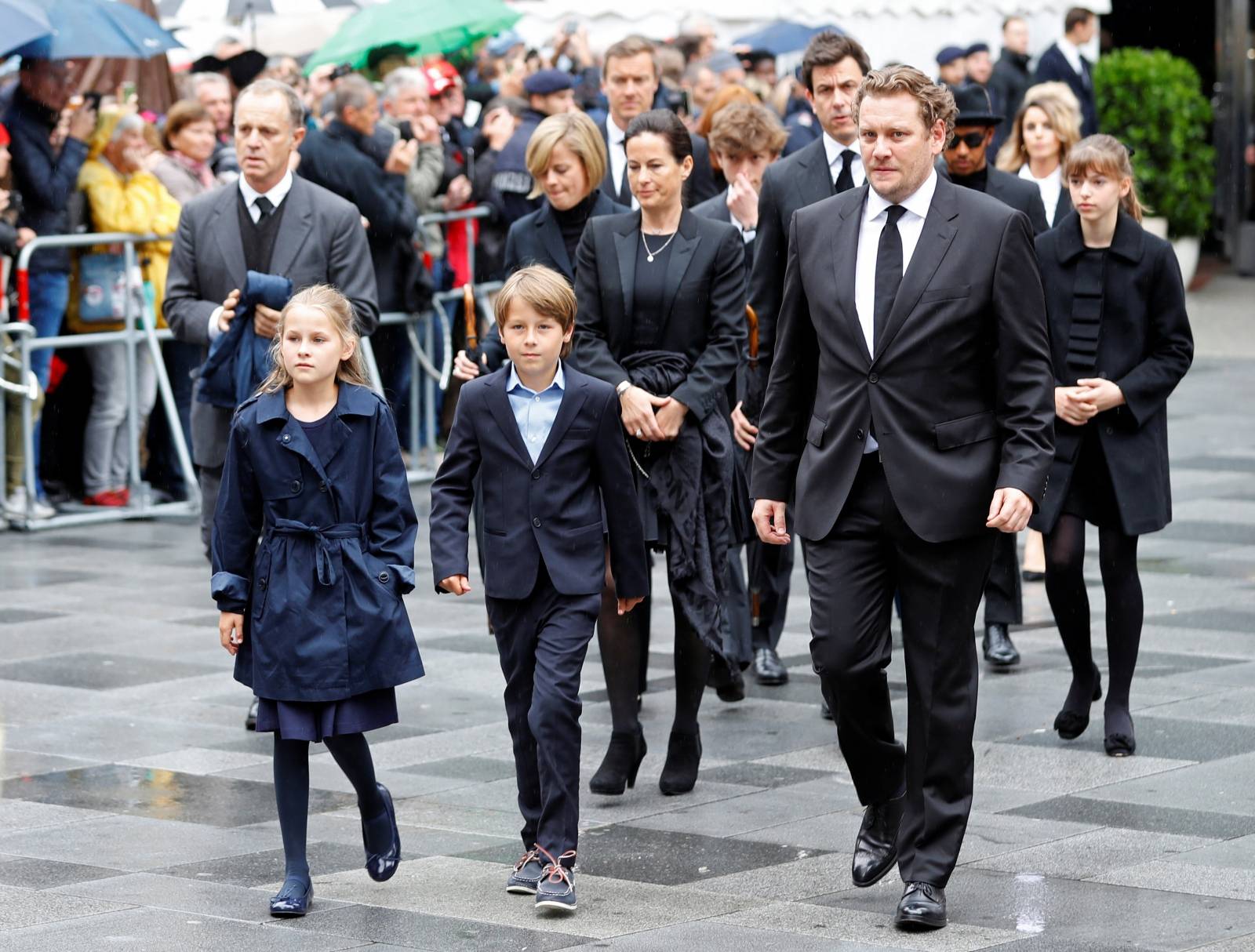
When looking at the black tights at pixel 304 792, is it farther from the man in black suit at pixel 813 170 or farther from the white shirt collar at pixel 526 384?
the man in black suit at pixel 813 170

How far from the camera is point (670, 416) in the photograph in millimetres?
6812

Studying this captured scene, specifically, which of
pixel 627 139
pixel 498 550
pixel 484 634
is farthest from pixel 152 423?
pixel 498 550

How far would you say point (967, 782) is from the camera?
215 inches

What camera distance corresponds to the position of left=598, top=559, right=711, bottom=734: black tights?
675 cm

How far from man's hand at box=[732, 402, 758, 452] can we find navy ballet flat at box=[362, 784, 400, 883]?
7.66 ft

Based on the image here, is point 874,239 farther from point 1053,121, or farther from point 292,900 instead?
point 1053,121

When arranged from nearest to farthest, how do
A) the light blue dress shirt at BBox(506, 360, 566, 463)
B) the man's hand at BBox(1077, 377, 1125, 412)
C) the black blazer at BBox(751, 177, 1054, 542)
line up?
the black blazer at BBox(751, 177, 1054, 542), the light blue dress shirt at BBox(506, 360, 566, 463), the man's hand at BBox(1077, 377, 1125, 412)

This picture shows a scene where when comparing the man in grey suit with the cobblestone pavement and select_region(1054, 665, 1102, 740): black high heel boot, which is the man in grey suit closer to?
the cobblestone pavement

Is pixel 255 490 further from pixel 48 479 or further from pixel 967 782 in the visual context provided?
pixel 48 479

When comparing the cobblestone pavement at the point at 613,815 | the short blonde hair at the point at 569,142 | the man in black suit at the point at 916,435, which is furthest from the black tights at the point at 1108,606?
the short blonde hair at the point at 569,142

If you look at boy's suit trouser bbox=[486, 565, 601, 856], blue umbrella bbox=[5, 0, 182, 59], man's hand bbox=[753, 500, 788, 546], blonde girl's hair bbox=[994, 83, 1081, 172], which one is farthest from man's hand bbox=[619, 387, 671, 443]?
blue umbrella bbox=[5, 0, 182, 59]

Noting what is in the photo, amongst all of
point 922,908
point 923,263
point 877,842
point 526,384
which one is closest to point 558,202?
point 526,384

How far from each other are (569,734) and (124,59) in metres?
10.3

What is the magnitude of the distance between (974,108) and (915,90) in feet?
10.2
